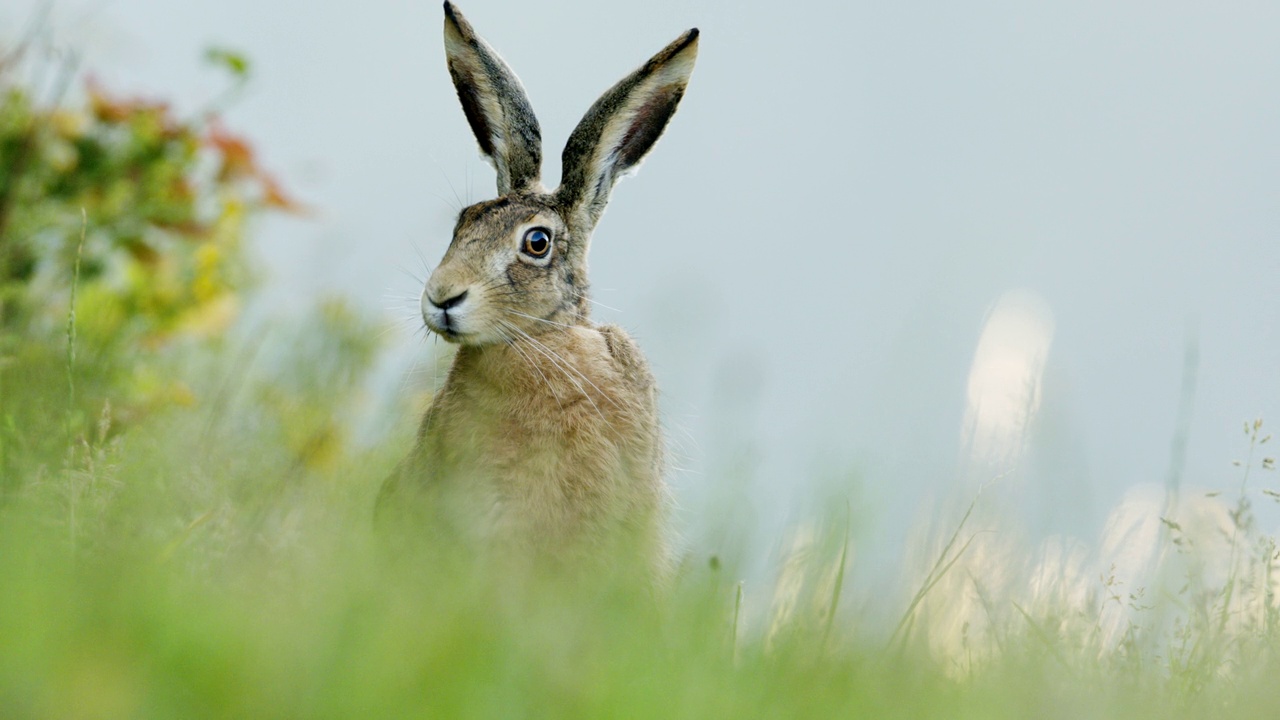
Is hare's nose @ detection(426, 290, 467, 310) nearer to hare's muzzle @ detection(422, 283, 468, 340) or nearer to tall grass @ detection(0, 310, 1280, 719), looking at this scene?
hare's muzzle @ detection(422, 283, 468, 340)

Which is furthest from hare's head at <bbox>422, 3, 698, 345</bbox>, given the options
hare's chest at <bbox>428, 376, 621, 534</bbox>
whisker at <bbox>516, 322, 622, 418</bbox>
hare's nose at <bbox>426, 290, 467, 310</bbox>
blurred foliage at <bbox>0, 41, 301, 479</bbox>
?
blurred foliage at <bbox>0, 41, 301, 479</bbox>

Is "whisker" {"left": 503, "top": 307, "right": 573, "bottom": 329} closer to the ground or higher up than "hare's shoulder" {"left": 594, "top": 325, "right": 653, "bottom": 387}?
higher up

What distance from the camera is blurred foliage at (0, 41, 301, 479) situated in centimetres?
662

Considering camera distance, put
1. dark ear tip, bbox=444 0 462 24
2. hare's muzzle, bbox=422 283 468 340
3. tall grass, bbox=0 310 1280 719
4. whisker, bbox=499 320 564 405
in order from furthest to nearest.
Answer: dark ear tip, bbox=444 0 462 24 → whisker, bbox=499 320 564 405 → hare's muzzle, bbox=422 283 468 340 → tall grass, bbox=0 310 1280 719

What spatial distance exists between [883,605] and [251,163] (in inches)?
219

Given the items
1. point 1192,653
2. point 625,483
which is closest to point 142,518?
point 625,483

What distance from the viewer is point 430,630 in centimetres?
233

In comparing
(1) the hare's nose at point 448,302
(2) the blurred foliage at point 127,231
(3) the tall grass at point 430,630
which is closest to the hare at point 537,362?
(1) the hare's nose at point 448,302

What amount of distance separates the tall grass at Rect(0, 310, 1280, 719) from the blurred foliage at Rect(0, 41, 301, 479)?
5.11 feet

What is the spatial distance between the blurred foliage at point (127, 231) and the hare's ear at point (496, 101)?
74.4 inches

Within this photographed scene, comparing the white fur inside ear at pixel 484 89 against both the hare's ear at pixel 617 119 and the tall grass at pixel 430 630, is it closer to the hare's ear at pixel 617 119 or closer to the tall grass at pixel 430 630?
the hare's ear at pixel 617 119

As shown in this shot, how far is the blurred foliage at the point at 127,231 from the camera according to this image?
6.62 metres

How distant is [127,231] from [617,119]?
369cm

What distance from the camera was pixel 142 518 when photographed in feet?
10.3
